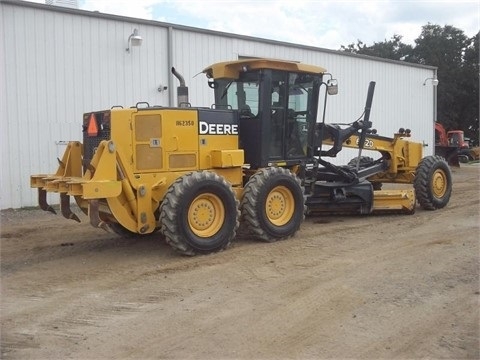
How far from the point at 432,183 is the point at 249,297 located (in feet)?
21.9

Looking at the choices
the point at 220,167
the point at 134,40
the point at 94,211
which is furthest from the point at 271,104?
the point at 134,40

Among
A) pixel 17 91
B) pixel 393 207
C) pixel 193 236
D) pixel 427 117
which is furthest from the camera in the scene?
pixel 427 117

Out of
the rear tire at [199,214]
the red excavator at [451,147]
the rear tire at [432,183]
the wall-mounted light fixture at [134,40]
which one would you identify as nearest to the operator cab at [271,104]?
the rear tire at [199,214]

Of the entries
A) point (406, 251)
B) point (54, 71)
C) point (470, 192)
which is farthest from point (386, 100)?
point (406, 251)

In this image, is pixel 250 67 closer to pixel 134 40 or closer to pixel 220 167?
pixel 220 167

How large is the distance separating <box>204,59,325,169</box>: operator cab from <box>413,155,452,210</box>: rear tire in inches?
118

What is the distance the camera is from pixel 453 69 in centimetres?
4416

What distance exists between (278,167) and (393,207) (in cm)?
305

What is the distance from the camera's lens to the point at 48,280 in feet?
21.1

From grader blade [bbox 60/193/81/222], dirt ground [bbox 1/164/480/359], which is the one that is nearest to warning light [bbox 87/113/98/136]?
grader blade [bbox 60/193/81/222]

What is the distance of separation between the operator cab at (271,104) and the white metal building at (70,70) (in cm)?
498

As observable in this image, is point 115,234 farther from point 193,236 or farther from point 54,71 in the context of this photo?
point 54,71

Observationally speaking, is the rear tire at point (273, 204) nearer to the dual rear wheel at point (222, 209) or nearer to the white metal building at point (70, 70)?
the dual rear wheel at point (222, 209)

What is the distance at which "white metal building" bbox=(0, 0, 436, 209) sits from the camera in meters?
12.0
